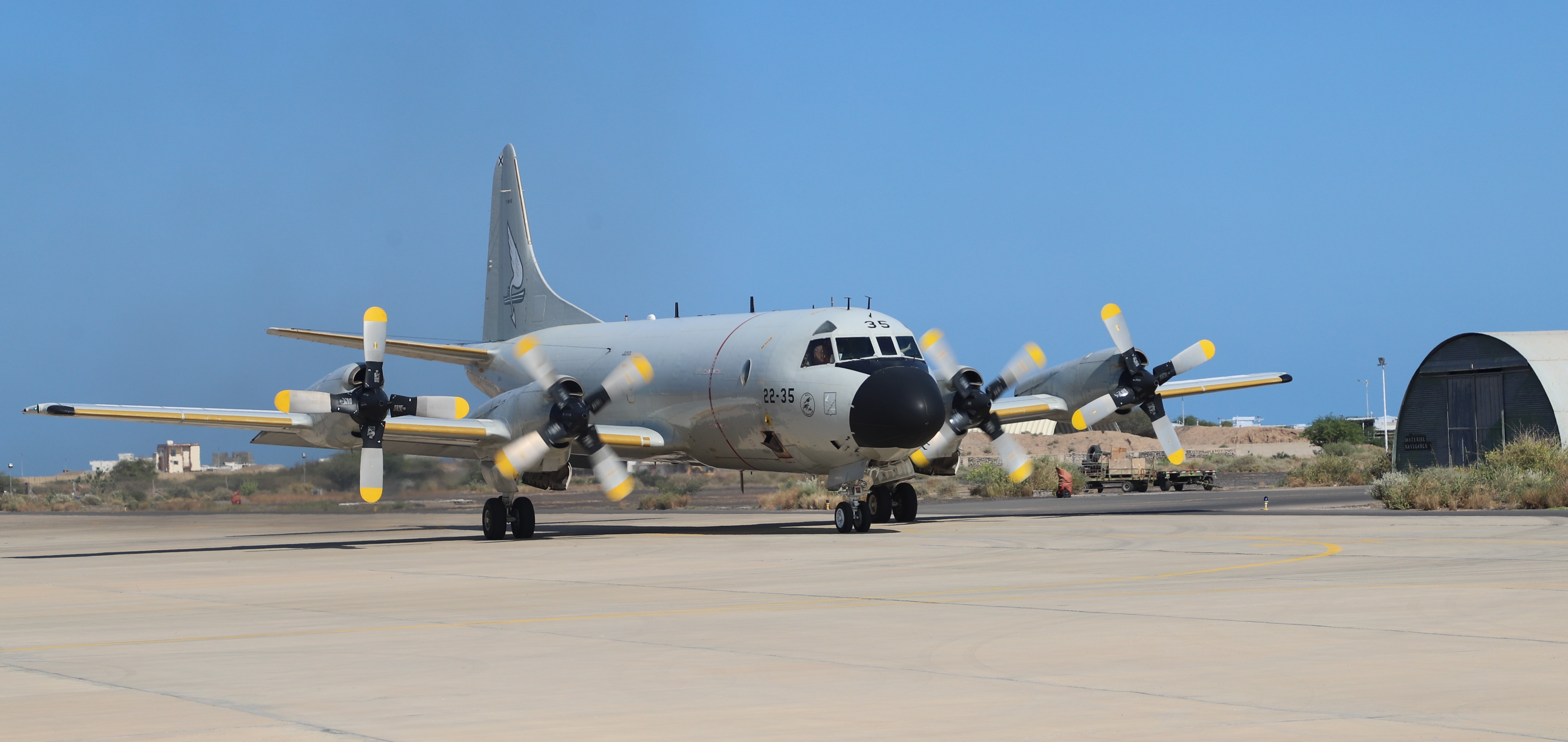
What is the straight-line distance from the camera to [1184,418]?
550 ft

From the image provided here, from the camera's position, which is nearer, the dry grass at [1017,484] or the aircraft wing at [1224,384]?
the aircraft wing at [1224,384]

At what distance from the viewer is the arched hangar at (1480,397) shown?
39.8 metres

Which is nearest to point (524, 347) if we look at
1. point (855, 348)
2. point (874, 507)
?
point (855, 348)

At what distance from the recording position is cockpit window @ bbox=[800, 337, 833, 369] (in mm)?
26000

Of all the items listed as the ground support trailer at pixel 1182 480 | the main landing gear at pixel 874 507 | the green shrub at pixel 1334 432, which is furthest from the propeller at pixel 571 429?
the green shrub at pixel 1334 432

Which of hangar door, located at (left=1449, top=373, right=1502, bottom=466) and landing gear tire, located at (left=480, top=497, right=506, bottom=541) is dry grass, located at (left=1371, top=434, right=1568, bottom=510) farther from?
landing gear tire, located at (left=480, top=497, right=506, bottom=541)

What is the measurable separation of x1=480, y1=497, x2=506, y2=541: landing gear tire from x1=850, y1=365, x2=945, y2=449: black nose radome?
7573mm

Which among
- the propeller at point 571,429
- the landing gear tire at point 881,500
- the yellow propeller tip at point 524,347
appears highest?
the yellow propeller tip at point 524,347

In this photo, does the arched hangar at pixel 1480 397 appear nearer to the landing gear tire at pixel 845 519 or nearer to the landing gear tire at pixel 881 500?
the landing gear tire at pixel 881 500

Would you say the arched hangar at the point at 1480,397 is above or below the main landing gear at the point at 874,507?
above

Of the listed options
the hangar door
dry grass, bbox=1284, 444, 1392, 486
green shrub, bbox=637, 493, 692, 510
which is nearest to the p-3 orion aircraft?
the hangar door

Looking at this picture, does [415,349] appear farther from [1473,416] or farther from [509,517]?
[1473,416]

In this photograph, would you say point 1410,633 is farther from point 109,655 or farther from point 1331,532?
point 1331,532

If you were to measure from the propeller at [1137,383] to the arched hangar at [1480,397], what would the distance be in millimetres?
14059
